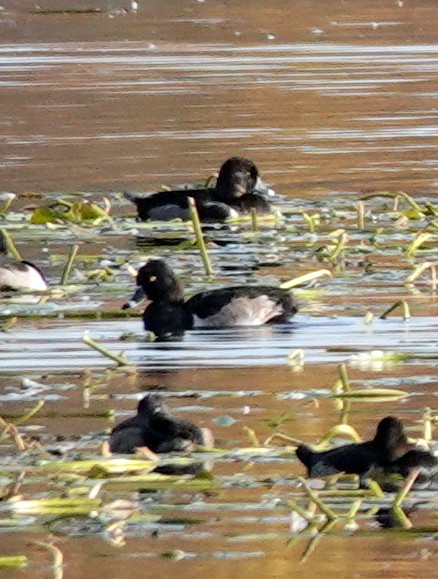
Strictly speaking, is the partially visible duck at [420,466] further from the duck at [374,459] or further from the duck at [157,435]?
the duck at [157,435]

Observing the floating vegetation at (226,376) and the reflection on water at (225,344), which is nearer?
the floating vegetation at (226,376)

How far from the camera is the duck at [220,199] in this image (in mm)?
15359

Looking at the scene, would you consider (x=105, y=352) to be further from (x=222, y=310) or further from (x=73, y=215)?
(x=73, y=215)

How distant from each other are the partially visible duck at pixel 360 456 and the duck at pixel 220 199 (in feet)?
24.7

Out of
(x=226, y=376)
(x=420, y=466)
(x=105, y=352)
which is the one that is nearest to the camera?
(x=420, y=466)

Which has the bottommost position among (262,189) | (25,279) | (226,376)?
(262,189)

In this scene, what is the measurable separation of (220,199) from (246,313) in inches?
177

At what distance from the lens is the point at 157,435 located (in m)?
8.16

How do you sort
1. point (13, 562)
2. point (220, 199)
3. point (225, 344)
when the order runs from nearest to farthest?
point (13, 562) → point (225, 344) → point (220, 199)

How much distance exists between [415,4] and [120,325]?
112 ft

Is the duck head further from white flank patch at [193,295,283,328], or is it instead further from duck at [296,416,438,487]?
duck at [296,416,438,487]

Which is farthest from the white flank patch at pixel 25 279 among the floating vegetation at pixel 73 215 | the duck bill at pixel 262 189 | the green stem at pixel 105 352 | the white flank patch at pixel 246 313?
the duck bill at pixel 262 189

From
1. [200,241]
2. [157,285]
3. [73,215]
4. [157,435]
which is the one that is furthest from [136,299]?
[157,435]

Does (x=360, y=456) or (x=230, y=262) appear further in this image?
(x=230, y=262)
